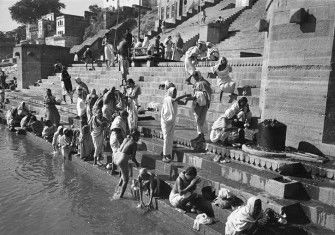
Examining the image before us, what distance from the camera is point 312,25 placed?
20.1 feet

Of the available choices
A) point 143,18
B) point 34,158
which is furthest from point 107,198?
point 143,18

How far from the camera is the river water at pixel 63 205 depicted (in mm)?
5367

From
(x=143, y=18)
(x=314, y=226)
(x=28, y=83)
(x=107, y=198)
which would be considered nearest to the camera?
(x=314, y=226)

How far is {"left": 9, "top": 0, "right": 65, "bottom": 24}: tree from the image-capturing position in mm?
61938

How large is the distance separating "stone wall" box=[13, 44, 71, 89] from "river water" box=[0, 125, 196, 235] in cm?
1263

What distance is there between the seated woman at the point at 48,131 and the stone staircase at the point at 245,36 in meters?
7.62

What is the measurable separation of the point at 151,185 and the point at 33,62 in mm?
17328

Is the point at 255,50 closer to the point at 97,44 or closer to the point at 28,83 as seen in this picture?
the point at 28,83

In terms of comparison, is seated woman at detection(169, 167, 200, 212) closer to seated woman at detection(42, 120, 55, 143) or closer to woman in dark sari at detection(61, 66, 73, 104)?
seated woman at detection(42, 120, 55, 143)

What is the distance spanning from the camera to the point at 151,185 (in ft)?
19.1

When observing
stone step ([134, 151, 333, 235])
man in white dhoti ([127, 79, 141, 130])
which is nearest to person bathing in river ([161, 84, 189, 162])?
stone step ([134, 151, 333, 235])

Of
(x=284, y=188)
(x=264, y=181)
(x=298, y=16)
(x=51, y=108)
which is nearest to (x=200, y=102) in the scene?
(x=264, y=181)

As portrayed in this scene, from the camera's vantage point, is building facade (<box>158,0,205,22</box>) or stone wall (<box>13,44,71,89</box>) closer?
stone wall (<box>13,44,71,89</box>)

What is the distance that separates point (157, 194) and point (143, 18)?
41885 millimetres
